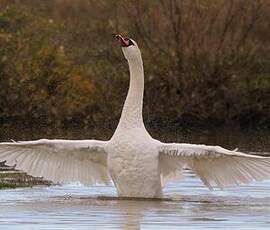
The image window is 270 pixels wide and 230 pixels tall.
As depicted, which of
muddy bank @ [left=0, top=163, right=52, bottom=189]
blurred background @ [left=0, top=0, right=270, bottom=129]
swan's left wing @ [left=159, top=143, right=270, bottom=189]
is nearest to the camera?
swan's left wing @ [left=159, top=143, right=270, bottom=189]

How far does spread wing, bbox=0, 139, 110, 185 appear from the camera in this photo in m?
15.8

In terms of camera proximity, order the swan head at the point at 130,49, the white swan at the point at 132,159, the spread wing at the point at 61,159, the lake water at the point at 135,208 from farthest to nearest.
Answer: the spread wing at the point at 61,159, the swan head at the point at 130,49, the white swan at the point at 132,159, the lake water at the point at 135,208

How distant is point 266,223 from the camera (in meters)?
12.9

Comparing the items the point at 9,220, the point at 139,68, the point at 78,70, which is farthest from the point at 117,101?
the point at 9,220

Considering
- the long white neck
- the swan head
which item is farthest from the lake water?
the swan head

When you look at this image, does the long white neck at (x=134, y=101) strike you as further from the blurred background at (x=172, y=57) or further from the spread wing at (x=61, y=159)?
the blurred background at (x=172, y=57)

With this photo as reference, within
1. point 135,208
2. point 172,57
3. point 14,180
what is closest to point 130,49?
point 135,208

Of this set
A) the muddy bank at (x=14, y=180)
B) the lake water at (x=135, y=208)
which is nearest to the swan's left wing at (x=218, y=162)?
the lake water at (x=135, y=208)

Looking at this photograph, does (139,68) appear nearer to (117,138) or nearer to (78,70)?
(117,138)

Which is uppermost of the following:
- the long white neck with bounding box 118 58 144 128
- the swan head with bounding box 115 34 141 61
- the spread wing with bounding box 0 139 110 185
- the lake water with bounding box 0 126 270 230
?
the swan head with bounding box 115 34 141 61

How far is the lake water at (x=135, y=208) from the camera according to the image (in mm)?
12711

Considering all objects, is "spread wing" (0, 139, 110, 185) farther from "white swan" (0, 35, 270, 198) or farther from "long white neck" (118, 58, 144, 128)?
"long white neck" (118, 58, 144, 128)

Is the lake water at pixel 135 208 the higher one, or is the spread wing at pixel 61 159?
the spread wing at pixel 61 159

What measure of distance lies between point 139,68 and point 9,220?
3720 millimetres
